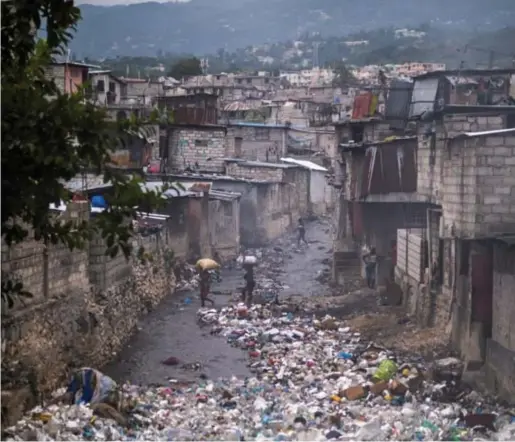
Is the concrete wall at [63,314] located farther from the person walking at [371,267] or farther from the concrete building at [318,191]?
the concrete building at [318,191]

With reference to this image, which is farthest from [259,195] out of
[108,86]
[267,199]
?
[108,86]

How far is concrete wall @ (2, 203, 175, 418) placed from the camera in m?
11.9

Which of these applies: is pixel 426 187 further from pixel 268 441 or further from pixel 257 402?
pixel 268 441

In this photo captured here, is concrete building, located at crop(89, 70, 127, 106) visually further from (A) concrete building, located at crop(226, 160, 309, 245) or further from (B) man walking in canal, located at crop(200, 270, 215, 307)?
(B) man walking in canal, located at crop(200, 270, 215, 307)

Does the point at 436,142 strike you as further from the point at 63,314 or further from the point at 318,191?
the point at 318,191

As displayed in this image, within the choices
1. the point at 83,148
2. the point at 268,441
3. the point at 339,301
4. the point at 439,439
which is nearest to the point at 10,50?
the point at 83,148

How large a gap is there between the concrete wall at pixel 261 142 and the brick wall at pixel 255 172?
13.7 ft

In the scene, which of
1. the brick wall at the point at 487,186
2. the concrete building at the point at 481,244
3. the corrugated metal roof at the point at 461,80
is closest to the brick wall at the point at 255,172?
the corrugated metal roof at the point at 461,80

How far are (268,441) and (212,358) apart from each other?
5979 mm

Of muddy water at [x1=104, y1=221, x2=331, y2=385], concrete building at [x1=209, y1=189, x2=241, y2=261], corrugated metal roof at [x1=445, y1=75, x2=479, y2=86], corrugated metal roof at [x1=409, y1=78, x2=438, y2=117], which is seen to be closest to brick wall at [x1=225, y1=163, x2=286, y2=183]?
concrete building at [x1=209, y1=189, x2=241, y2=261]

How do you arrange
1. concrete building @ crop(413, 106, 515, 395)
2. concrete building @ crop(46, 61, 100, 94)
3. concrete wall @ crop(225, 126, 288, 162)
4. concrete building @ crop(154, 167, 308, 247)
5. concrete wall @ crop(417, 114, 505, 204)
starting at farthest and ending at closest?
concrete wall @ crop(225, 126, 288, 162) → concrete building @ crop(154, 167, 308, 247) → concrete building @ crop(46, 61, 100, 94) → concrete wall @ crop(417, 114, 505, 204) → concrete building @ crop(413, 106, 515, 395)

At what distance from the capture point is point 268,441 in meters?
10.9

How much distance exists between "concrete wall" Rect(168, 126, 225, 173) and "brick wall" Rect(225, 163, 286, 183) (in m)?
1.50

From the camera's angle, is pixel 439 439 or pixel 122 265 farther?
pixel 122 265
